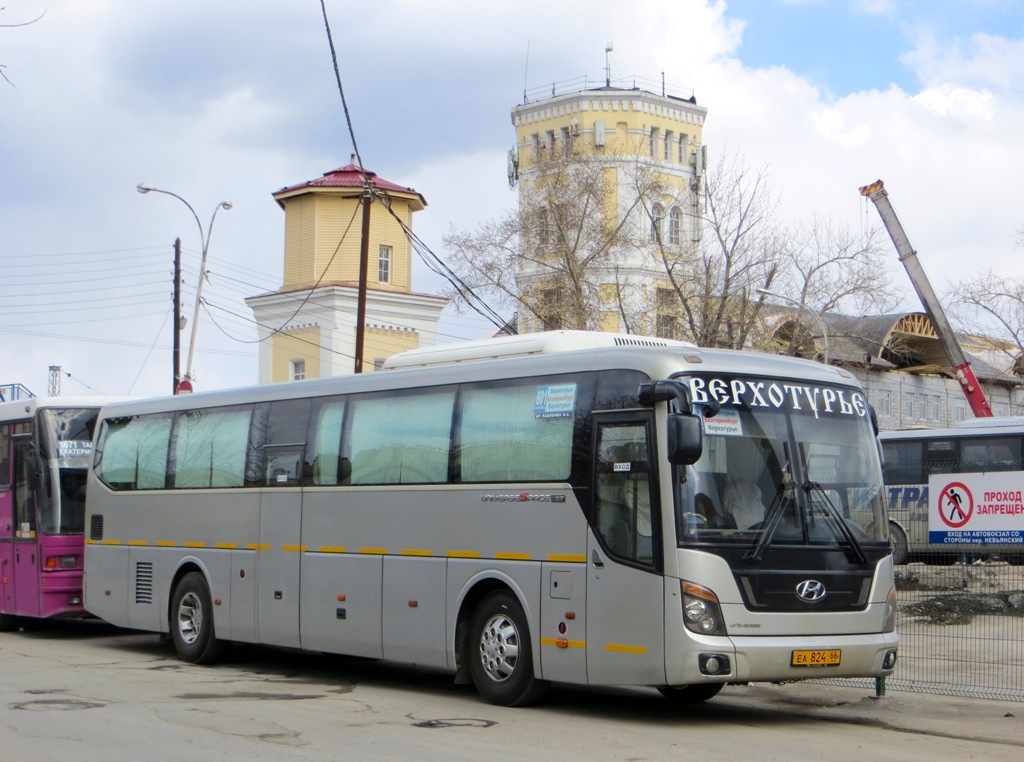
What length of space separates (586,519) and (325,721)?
107 inches

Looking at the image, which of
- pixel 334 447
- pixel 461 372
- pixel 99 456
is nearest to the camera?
pixel 461 372

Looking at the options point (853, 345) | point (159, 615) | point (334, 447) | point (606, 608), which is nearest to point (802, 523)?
point (606, 608)

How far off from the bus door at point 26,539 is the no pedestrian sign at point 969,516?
13.3 meters

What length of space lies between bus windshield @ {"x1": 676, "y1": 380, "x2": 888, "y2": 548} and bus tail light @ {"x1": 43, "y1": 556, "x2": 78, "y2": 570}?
11.3m

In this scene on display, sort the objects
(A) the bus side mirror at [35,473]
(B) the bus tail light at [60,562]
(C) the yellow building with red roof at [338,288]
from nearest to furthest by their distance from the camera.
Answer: (B) the bus tail light at [60,562]
(A) the bus side mirror at [35,473]
(C) the yellow building with red roof at [338,288]

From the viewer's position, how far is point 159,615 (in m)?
17.3

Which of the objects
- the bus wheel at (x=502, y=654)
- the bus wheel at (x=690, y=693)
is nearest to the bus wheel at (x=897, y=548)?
the bus wheel at (x=690, y=693)

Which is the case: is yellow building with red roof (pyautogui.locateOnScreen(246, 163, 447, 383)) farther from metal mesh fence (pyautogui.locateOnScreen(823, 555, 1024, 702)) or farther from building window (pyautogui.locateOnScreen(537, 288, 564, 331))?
metal mesh fence (pyautogui.locateOnScreen(823, 555, 1024, 702))

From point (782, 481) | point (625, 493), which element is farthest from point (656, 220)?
point (625, 493)

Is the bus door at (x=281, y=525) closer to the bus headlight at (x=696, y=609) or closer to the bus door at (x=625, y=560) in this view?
the bus door at (x=625, y=560)

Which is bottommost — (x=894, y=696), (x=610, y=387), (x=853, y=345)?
(x=894, y=696)

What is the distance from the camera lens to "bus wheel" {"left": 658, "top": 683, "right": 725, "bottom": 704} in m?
12.8

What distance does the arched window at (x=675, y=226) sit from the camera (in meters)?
44.2

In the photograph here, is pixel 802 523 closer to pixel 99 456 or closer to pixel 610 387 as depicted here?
pixel 610 387
